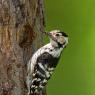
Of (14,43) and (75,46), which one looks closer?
(14,43)

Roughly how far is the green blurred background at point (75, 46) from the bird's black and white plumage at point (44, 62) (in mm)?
2033

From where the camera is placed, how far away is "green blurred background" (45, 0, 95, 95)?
18.2ft

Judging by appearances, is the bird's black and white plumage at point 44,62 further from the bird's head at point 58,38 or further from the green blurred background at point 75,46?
the green blurred background at point 75,46

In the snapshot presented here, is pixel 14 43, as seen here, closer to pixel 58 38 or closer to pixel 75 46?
pixel 58 38

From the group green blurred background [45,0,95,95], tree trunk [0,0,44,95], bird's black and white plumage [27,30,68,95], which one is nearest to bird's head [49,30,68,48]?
bird's black and white plumage [27,30,68,95]

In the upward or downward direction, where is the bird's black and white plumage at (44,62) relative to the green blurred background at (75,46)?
upward

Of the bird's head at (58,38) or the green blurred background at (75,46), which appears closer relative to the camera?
the bird's head at (58,38)

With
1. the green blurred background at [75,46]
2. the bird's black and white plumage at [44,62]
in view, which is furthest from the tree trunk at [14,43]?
the green blurred background at [75,46]

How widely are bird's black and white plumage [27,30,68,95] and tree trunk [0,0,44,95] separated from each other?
52 mm

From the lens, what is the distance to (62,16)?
5621mm

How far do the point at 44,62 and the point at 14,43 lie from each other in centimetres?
21

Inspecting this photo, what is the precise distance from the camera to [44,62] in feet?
11.2

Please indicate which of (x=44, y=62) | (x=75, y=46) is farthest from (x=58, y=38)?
(x=75, y=46)

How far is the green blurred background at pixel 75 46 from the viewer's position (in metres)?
5.54
